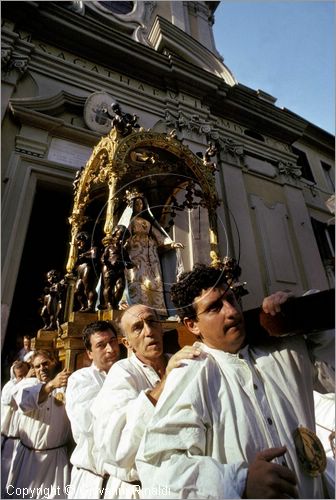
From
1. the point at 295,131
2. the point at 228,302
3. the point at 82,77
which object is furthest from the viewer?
the point at 295,131

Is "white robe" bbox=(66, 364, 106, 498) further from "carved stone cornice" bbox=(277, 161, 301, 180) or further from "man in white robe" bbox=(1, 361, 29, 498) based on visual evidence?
"carved stone cornice" bbox=(277, 161, 301, 180)

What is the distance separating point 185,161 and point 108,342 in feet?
12.1

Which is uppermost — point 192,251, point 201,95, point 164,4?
point 164,4

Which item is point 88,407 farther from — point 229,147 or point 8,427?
point 229,147

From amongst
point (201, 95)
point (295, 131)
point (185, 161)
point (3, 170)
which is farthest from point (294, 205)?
point (3, 170)

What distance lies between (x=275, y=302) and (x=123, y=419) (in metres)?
0.90

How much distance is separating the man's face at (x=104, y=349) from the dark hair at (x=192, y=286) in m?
1.09

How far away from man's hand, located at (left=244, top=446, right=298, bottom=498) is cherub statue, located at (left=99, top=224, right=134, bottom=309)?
260cm

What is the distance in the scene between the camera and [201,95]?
8.27 m

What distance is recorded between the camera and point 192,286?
1548mm

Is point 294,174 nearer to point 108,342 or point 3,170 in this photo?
point 3,170

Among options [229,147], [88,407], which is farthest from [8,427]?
[229,147]

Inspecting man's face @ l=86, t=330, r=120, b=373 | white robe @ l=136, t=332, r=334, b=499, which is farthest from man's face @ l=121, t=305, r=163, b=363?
white robe @ l=136, t=332, r=334, b=499

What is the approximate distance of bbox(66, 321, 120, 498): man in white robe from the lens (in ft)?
6.41
